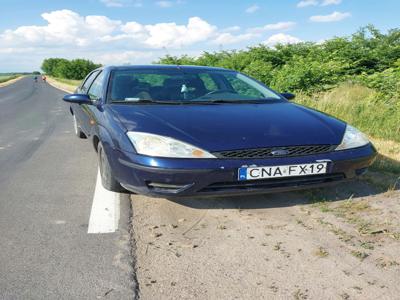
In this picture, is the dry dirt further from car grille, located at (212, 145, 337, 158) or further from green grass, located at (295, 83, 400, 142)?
green grass, located at (295, 83, 400, 142)

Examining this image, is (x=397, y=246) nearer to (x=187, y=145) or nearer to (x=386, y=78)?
(x=187, y=145)

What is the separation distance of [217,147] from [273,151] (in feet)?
1.45

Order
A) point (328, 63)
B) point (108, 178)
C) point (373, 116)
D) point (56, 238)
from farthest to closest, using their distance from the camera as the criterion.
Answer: point (328, 63), point (373, 116), point (108, 178), point (56, 238)

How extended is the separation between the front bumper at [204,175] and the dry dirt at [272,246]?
0.27 m

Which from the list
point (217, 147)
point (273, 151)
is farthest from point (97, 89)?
point (273, 151)

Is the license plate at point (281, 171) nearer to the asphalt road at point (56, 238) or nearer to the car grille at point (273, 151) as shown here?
the car grille at point (273, 151)

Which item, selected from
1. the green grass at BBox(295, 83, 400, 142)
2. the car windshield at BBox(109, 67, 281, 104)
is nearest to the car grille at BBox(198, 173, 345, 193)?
the car windshield at BBox(109, 67, 281, 104)

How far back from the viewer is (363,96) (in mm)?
9766

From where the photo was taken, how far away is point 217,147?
303cm

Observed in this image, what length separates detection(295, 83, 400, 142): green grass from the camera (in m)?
6.64

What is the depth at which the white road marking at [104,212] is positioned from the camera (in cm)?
310

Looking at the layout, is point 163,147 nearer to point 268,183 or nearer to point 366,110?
point 268,183

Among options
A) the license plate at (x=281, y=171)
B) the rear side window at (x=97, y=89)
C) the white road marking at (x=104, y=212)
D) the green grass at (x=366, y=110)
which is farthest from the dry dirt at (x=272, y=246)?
the green grass at (x=366, y=110)

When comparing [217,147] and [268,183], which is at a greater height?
[217,147]
